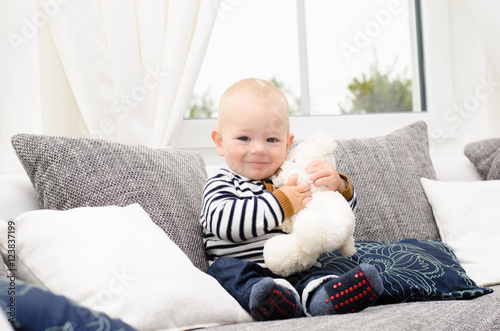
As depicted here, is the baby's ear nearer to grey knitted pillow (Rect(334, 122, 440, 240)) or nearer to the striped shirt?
the striped shirt

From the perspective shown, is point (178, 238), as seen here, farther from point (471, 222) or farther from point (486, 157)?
point (486, 157)

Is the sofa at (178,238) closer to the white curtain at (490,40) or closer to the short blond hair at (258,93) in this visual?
the short blond hair at (258,93)

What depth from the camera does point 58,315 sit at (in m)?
0.58

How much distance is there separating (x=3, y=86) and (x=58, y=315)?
59.9 inches

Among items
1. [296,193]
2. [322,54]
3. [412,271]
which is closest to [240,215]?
[296,193]

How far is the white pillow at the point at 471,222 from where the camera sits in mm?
1562

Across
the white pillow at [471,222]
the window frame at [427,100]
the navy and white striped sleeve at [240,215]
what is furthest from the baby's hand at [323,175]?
the window frame at [427,100]

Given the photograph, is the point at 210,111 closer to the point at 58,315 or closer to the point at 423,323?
the point at 423,323

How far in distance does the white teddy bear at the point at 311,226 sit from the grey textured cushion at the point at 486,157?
0.96m

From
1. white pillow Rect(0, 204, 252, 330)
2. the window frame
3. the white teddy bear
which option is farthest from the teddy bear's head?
the window frame

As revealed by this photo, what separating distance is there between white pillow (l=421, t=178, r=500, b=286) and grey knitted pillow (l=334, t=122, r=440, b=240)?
0.05 meters

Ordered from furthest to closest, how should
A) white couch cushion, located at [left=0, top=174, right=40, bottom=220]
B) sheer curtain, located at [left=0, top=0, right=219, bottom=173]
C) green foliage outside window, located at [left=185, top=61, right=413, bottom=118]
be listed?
green foliage outside window, located at [left=185, top=61, right=413, bottom=118]
sheer curtain, located at [left=0, top=0, right=219, bottom=173]
white couch cushion, located at [left=0, top=174, right=40, bottom=220]

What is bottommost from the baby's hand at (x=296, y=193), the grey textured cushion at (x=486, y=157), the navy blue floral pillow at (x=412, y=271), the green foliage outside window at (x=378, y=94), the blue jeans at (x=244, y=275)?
the navy blue floral pillow at (x=412, y=271)

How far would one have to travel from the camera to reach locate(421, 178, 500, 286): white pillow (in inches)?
61.5
